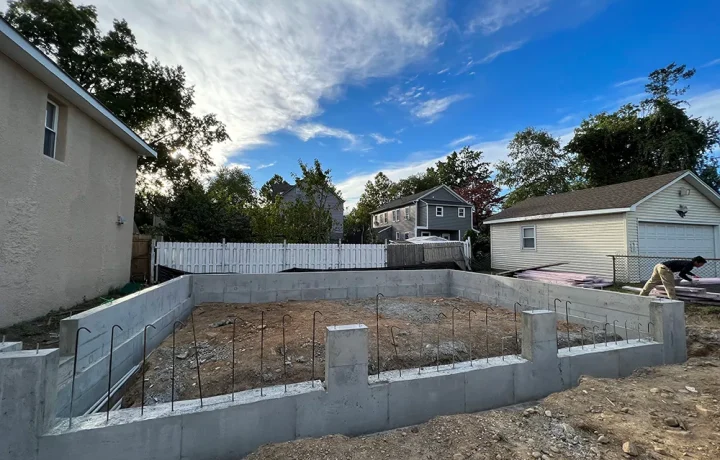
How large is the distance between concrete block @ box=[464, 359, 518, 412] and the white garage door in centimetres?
1081

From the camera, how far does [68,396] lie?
2.70 meters

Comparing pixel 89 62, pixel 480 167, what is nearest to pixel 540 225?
pixel 89 62

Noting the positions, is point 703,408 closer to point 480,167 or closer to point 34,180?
point 34,180

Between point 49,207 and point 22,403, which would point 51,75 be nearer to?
point 49,207

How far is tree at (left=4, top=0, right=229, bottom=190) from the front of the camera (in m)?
13.9

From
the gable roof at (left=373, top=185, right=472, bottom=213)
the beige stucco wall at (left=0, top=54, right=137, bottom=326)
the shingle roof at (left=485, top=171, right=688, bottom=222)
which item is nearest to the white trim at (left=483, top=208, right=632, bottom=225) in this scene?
the shingle roof at (left=485, top=171, right=688, bottom=222)

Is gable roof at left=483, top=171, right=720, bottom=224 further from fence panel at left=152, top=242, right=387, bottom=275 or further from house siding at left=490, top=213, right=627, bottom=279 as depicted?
fence panel at left=152, top=242, right=387, bottom=275

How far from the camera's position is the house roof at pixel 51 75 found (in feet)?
16.1

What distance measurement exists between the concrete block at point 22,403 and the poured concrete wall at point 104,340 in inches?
23.5

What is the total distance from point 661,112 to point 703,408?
26.3 meters

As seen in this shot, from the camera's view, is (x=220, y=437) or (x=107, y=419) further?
(x=220, y=437)

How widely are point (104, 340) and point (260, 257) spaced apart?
889 cm

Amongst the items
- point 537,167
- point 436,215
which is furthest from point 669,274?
point 537,167

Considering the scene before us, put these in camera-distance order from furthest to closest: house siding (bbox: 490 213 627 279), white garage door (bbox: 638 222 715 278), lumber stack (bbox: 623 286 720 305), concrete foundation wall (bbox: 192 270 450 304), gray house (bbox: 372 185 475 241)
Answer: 1. gray house (bbox: 372 185 475 241)
2. house siding (bbox: 490 213 627 279)
3. white garage door (bbox: 638 222 715 278)
4. concrete foundation wall (bbox: 192 270 450 304)
5. lumber stack (bbox: 623 286 720 305)
